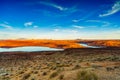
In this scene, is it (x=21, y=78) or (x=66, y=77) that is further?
(x=21, y=78)

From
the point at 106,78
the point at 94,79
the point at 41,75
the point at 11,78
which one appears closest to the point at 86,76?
the point at 94,79

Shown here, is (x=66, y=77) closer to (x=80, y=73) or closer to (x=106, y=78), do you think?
(x=80, y=73)

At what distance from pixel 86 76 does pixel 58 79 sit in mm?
2612

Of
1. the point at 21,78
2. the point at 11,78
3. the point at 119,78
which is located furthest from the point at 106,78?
the point at 11,78

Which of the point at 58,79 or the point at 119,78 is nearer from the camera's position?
the point at 119,78

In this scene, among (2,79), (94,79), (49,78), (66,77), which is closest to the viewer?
(94,79)

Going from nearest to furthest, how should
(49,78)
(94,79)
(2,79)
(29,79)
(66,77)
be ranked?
(94,79), (66,77), (49,78), (29,79), (2,79)

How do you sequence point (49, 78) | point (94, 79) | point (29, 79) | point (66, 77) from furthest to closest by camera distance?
point (29, 79) < point (49, 78) < point (66, 77) < point (94, 79)

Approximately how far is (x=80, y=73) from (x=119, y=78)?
95.2 inches

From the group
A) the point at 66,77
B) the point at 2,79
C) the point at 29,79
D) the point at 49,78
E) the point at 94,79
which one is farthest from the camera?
the point at 2,79

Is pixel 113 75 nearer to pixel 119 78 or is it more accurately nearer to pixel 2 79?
pixel 119 78

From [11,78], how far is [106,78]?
9152 millimetres

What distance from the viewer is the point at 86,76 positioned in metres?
13.4

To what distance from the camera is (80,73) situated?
46.7ft
